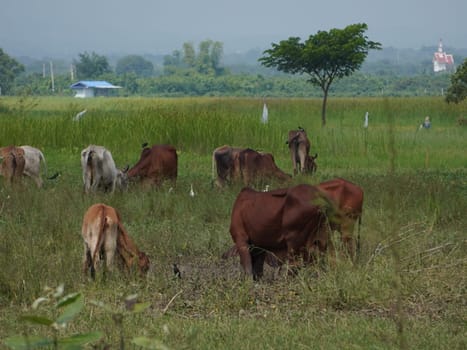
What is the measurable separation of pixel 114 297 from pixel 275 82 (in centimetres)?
9653

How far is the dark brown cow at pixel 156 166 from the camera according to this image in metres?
13.5

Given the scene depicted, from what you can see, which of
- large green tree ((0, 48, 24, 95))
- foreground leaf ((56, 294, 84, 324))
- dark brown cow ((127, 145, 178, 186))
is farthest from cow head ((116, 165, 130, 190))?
large green tree ((0, 48, 24, 95))

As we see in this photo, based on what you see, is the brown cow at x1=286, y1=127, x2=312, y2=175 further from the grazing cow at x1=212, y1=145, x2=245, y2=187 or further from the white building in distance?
the white building in distance

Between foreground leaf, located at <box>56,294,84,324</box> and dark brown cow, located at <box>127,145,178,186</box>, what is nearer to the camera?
foreground leaf, located at <box>56,294,84,324</box>

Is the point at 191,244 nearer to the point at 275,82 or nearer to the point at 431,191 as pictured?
the point at 431,191

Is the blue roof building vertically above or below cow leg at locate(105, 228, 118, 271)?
below

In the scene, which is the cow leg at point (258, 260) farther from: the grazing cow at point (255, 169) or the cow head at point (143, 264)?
the grazing cow at point (255, 169)

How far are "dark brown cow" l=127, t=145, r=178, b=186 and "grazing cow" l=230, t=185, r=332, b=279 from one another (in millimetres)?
5525

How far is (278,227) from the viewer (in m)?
7.70

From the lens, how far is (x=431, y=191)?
39.6 feet

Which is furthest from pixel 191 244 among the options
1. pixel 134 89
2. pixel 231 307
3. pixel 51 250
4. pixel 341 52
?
pixel 134 89

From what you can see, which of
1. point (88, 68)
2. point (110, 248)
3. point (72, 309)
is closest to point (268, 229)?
point (110, 248)

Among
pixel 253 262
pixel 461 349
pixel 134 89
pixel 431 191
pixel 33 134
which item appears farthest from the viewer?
pixel 134 89

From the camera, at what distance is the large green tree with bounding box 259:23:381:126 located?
1180 inches
